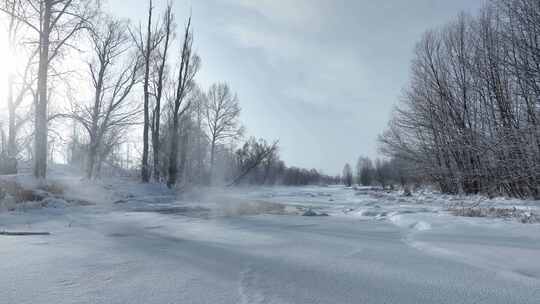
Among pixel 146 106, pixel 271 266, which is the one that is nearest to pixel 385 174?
pixel 146 106

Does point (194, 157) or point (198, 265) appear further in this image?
point (194, 157)

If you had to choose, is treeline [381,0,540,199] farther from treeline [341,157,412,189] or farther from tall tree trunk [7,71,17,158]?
tall tree trunk [7,71,17,158]

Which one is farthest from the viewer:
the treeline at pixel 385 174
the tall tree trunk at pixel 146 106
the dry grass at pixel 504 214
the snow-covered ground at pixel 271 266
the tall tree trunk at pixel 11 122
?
the treeline at pixel 385 174

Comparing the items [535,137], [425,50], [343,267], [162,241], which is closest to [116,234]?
[162,241]

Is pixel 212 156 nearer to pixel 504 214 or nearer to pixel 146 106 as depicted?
pixel 146 106

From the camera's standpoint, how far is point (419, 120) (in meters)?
19.9

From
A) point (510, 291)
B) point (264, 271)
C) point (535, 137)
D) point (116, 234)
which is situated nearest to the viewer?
point (510, 291)

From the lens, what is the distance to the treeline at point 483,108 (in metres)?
8.02

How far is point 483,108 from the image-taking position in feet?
51.8

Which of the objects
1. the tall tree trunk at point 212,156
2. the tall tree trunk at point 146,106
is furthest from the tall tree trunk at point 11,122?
the tall tree trunk at point 212,156

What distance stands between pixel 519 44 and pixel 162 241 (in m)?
11.7

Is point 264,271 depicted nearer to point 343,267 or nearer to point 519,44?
point 343,267

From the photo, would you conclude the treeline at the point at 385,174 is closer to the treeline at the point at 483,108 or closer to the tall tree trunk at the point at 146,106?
the treeline at the point at 483,108

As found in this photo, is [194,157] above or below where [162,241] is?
above
